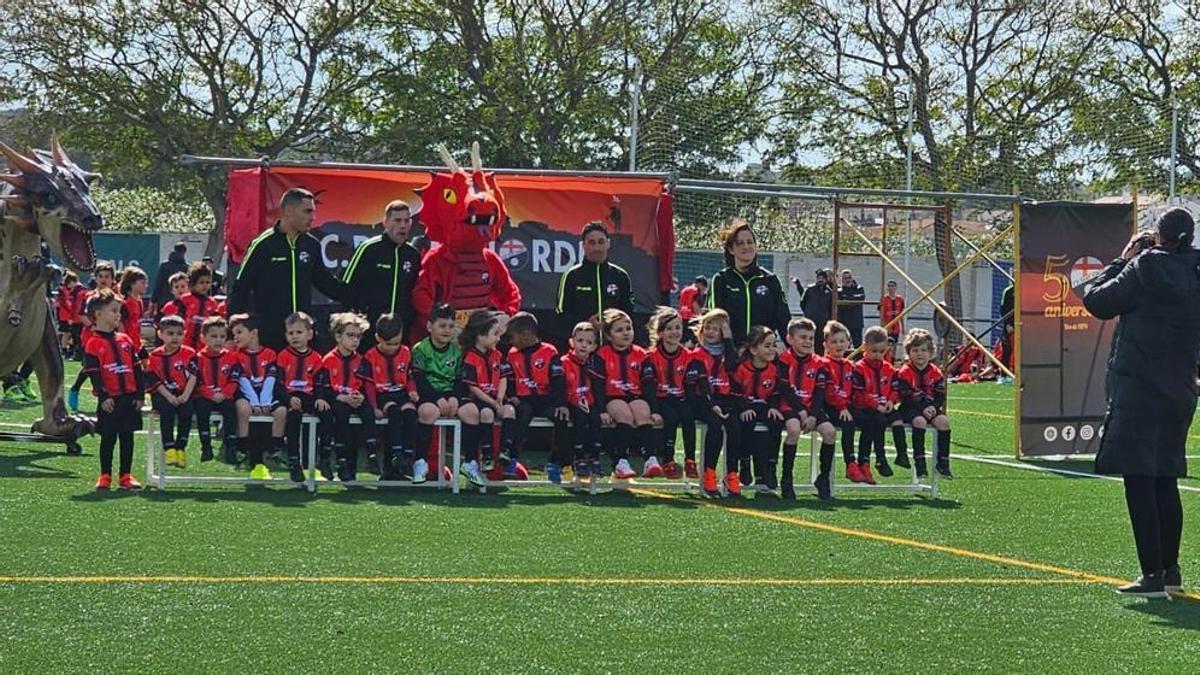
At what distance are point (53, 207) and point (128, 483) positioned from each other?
2.04 m

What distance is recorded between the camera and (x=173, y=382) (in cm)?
1148

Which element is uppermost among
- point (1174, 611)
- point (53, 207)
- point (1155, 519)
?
point (53, 207)

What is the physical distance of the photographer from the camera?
7562 millimetres

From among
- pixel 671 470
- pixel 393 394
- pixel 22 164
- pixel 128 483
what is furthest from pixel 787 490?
pixel 22 164

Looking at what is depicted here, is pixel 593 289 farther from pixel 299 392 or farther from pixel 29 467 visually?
pixel 29 467

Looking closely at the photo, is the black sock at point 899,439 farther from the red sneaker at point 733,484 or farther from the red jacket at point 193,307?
the red jacket at point 193,307

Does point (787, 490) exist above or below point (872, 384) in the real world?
below

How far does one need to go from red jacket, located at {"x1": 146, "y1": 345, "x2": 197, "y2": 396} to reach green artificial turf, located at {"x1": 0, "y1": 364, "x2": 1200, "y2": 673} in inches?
30.3

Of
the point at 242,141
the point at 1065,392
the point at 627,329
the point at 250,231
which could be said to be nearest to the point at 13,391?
the point at 250,231

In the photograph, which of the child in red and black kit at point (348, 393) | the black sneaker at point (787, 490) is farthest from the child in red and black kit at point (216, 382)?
the black sneaker at point (787, 490)

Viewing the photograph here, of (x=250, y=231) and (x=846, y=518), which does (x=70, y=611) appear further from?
(x=250, y=231)

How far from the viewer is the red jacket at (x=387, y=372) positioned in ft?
37.4

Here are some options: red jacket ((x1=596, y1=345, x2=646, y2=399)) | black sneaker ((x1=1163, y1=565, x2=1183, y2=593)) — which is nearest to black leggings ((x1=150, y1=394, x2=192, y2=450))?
red jacket ((x1=596, y1=345, x2=646, y2=399))

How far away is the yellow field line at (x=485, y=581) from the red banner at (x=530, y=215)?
6310mm
